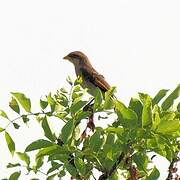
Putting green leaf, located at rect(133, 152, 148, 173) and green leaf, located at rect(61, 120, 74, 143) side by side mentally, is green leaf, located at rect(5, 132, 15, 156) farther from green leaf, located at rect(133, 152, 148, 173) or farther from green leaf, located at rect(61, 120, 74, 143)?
green leaf, located at rect(133, 152, 148, 173)

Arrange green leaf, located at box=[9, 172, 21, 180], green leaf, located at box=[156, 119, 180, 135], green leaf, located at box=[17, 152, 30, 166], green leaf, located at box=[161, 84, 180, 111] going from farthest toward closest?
green leaf, located at box=[17, 152, 30, 166], green leaf, located at box=[9, 172, 21, 180], green leaf, located at box=[161, 84, 180, 111], green leaf, located at box=[156, 119, 180, 135]

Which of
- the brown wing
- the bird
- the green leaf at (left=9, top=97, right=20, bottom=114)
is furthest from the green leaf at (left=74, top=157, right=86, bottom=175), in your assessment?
the bird

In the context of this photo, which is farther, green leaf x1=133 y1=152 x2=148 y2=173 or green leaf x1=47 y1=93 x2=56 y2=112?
green leaf x1=47 y1=93 x2=56 y2=112

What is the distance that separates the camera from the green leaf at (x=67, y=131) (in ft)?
11.7

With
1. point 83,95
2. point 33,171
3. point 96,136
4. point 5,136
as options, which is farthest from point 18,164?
point 96,136

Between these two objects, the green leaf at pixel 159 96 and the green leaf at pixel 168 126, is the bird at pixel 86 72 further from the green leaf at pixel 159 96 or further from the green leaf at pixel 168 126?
the green leaf at pixel 168 126

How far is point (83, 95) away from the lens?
418 centimetres

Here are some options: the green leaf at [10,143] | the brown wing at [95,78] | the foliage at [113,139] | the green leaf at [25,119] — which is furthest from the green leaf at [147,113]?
the brown wing at [95,78]

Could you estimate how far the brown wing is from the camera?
9531 millimetres

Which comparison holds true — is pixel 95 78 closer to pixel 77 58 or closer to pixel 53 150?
pixel 77 58

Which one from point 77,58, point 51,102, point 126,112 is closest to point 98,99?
point 51,102

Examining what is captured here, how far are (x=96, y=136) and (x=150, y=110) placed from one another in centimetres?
43

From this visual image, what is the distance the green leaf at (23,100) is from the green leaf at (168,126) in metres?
1.18

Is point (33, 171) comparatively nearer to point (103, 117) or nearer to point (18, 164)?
point (18, 164)
